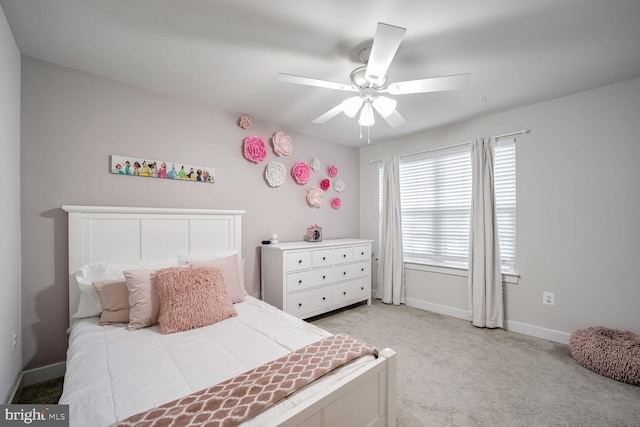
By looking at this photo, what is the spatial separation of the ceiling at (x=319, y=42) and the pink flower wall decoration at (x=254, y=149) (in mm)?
543

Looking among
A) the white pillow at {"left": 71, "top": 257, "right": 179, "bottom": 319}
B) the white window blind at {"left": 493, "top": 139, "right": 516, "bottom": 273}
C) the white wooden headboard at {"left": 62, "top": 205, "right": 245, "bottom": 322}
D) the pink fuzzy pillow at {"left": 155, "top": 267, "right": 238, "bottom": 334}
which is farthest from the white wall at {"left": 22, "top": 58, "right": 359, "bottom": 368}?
the white window blind at {"left": 493, "top": 139, "right": 516, "bottom": 273}

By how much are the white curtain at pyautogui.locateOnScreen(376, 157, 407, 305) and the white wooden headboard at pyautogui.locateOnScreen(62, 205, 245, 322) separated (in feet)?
7.08

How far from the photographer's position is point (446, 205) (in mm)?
3514

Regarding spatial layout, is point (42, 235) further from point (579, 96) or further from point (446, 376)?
point (579, 96)

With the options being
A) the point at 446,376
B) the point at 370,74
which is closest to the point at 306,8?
the point at 370,74

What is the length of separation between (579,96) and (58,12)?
4.10 meters

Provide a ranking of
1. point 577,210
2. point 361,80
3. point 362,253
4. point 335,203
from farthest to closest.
A: 1. point 335,203
2. point 362,253
3. point 577,210
4. point 361,80

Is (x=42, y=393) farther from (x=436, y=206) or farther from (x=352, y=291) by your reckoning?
(x=436, y=206)

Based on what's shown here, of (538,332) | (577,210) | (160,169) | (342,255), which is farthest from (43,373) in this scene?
(577,210)

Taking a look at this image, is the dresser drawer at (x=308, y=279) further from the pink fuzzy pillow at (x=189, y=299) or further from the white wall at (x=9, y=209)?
the white wall at (x=9, y=209)

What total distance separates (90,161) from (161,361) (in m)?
1.80

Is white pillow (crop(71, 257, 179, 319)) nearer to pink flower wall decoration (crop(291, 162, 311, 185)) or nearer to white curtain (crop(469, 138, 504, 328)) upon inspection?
pink flower wall decoration (crop(291, 162, 311, 185))

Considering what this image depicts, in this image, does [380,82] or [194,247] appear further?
[194,247]

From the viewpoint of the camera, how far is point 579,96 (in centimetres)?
256
